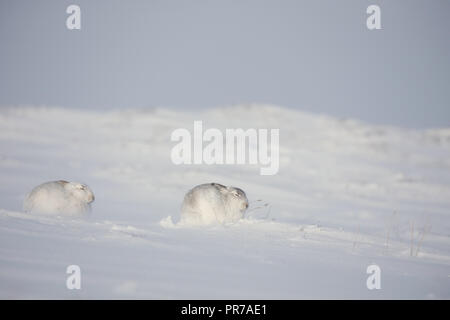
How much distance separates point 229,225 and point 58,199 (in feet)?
8.01

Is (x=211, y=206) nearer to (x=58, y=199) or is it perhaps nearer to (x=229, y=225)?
(x=229, y=225)

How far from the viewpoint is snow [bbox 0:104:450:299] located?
4.67 metres

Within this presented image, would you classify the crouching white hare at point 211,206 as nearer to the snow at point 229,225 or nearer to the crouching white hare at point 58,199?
the snow at point 229,225

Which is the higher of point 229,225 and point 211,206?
point 211,206

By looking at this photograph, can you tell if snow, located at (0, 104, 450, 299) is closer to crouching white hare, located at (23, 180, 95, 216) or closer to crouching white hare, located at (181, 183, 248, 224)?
crouching white hare, located at (181, 183, 248, 224)

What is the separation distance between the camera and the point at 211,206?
7457 millimetres

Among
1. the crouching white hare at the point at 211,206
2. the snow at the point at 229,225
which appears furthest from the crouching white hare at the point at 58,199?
the crouching white hare at the point at 211,206

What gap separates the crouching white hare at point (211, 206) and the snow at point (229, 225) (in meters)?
0.30

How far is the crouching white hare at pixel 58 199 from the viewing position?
748 cm

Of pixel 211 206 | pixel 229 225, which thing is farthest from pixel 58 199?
pixel 229 225

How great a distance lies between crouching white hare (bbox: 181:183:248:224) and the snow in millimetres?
299

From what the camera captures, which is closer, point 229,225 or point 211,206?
point 229,225

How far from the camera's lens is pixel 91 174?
48.6 ft
